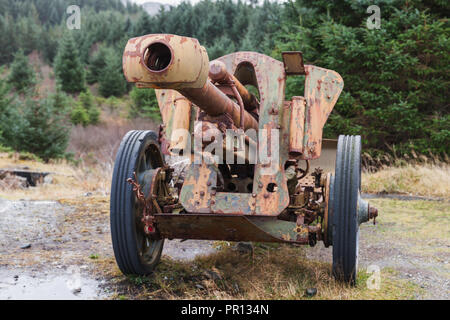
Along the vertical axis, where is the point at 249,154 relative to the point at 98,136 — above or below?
above

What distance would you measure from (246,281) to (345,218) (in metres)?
0.96

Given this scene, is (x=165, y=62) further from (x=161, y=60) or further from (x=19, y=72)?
(x=19, y=72)

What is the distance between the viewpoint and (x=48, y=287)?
352cm

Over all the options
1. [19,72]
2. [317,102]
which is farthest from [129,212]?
[19,72]

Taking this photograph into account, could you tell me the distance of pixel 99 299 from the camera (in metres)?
3.32

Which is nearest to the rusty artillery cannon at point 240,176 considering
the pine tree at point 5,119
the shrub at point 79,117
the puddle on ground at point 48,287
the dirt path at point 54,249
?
the puddle on ground at point 48,287

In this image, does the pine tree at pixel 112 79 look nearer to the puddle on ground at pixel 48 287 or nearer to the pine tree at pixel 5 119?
the pine tree at pixel 5 119

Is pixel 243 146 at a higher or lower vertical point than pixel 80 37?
lower

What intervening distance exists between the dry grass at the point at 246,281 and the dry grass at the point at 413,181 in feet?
14.8

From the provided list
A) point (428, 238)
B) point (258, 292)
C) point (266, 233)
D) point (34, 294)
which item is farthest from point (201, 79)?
point (428, 238)

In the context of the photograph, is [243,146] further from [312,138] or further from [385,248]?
[385,248]

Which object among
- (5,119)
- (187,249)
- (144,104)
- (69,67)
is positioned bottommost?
(187,249)

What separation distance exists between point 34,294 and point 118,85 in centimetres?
2936

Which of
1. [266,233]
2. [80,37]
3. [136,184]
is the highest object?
[80,37]
